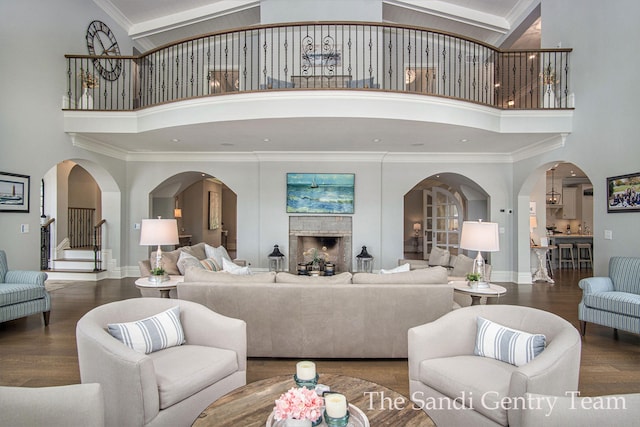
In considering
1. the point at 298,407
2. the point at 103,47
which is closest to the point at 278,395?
the point at 298,407

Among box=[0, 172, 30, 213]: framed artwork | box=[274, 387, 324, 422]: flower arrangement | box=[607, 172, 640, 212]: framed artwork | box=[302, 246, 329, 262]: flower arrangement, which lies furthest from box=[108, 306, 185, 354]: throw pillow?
box=[607, 172, 640, 212]: framed artwork

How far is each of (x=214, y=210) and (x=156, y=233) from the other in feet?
29.8

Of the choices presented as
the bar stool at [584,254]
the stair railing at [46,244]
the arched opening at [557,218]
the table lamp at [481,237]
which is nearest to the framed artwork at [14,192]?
the stair railing at [46,244]

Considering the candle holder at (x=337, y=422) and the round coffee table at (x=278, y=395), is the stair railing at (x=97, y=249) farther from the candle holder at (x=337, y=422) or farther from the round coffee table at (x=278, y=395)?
the candle holder at (x=337, y=422)

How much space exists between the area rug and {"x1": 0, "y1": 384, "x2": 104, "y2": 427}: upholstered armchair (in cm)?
636

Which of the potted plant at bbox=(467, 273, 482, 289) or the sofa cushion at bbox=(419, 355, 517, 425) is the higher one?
the potted plant at bbox=(467, 273, 482, 289)

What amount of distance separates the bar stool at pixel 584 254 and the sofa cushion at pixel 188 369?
1049 cm

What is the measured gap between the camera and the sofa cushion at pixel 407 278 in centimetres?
334

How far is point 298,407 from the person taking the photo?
4.40ft

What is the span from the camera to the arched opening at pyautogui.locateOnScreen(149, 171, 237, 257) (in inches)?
367

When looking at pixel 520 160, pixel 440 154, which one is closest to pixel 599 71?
pixel 520 160

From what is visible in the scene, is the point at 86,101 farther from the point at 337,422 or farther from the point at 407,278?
the point at 337,422

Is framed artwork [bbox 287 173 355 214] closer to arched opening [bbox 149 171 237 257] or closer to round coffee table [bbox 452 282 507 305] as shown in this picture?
arched opening [bbox 149 171 237 257]

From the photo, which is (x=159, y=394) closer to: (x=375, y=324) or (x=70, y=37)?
(x=375, y=324)
